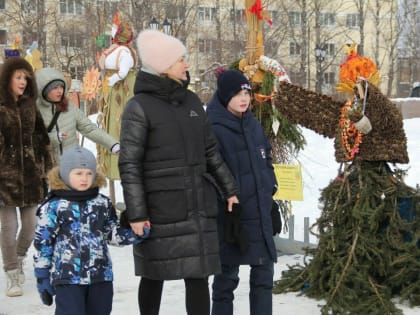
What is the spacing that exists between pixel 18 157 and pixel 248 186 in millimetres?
1865

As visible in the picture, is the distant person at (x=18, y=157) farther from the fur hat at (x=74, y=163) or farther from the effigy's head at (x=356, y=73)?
the effigy's head at (x=356, y=73)

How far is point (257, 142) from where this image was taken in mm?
3797

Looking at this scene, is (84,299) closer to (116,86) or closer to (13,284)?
(13,284)

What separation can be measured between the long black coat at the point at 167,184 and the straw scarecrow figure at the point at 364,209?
4.08 ft

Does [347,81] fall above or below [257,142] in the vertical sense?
above

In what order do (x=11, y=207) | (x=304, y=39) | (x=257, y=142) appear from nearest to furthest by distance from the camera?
1. (x=257, y=142)
2. (x=11, y=207)
3. (x=304, y=39)

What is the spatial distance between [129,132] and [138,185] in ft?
0.87

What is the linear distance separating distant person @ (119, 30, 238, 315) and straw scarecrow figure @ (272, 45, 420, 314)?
A: 1205 millimetres

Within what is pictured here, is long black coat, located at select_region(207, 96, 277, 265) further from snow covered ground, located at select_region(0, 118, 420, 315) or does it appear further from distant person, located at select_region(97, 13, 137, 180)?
distant person, located at select_region(97, 13, 137, 180)

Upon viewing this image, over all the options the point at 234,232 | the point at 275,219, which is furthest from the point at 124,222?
the point at 275,219

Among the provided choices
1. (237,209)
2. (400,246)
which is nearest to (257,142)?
(237,209)

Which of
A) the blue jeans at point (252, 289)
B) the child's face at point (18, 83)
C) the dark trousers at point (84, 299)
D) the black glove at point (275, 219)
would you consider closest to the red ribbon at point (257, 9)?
the child's face at point (18, 83)

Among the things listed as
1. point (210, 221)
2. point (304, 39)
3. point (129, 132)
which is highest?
point (304, 39)

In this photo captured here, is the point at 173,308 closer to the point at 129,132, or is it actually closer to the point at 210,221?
the point at 210,221
